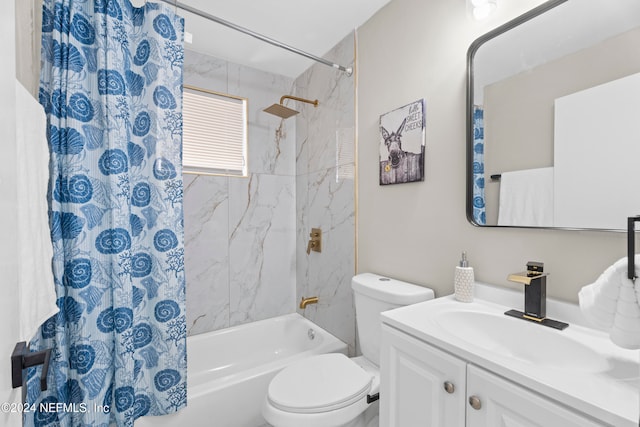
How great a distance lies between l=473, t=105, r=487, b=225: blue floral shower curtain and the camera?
1187 millimetres

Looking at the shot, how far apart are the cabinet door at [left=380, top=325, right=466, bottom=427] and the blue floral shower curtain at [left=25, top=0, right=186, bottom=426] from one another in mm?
1027

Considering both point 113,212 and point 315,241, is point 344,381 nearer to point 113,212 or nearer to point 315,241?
point 315,241

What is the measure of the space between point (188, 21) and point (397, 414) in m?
2.37

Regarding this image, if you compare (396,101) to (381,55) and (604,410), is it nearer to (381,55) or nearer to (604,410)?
(381,55)

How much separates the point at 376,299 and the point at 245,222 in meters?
1.34

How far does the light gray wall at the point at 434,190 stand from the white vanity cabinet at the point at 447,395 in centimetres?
50

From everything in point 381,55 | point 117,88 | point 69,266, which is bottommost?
point 69,266

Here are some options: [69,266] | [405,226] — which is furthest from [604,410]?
[69,266]

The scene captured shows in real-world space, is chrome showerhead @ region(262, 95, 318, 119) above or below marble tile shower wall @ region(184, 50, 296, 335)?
above

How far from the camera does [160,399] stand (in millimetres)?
1372

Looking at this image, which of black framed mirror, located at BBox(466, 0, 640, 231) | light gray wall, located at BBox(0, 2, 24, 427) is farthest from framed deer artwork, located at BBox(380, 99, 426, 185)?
light gray wall, located at BBox(0, 2, 24, 427)

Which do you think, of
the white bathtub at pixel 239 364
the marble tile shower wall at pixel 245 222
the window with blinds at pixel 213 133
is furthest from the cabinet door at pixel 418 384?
the window with blinds at pixel 213 133

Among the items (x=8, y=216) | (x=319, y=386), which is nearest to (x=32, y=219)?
(x=8, y=216)

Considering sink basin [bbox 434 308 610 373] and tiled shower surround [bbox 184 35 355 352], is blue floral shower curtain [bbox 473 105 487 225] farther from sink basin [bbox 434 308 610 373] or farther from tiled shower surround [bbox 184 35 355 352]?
tiled shower surround [bbox 184 35 355 352]
